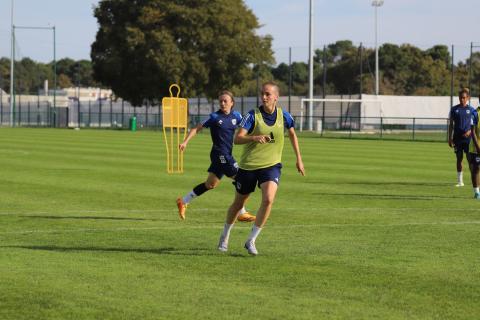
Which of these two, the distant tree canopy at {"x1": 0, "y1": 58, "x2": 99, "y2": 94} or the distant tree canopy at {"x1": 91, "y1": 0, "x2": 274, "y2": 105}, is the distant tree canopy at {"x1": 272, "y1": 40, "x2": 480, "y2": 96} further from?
the distant tree canopy at {"x1": 0, "y1": 58, "x2": 99, "y2": 94}

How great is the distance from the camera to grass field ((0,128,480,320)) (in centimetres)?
794

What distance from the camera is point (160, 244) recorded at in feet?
38.2

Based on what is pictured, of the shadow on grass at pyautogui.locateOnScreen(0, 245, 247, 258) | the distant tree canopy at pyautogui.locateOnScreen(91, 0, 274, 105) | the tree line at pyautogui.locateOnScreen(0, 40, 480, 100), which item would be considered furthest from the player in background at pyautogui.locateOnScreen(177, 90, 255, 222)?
the tree line at pyautogui.locateOnScreen(0, 40, 480, 100)

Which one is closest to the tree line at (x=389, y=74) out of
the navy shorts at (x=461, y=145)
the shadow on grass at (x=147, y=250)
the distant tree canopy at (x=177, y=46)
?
the distant tree canopy at (x=177, y=46)

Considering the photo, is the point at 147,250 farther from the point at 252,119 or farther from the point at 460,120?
the point at 460,120

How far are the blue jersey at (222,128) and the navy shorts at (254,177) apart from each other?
3734 mm

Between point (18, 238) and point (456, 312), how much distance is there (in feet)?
20.7

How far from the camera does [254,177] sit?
10602 mm

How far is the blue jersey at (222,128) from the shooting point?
47.3ft

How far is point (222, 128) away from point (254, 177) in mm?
3941

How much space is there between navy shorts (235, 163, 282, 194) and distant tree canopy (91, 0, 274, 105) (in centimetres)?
5871

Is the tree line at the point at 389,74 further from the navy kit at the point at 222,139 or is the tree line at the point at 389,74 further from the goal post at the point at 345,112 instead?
the navy kit at the point at 222,139

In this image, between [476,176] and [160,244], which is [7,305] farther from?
[476,176]

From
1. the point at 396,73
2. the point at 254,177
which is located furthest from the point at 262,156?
the point at 396,73
